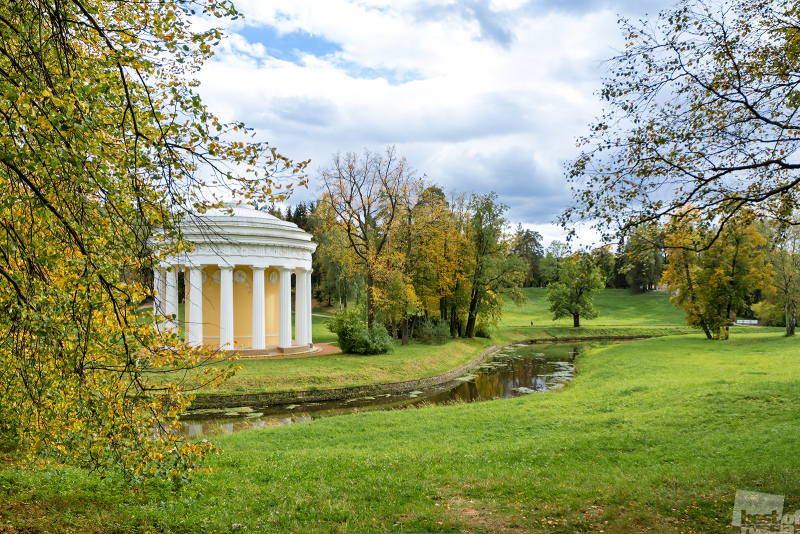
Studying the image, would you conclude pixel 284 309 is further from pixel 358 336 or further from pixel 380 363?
pixel 380 363

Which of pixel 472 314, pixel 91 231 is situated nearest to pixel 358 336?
pixel 472 314

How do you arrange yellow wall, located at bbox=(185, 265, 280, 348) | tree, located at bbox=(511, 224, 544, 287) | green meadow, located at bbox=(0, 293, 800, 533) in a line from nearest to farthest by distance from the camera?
green meadow, located at bbox=(0, 293, 800, 533)
yellow wall, located at bbox=(185, 265, 280, 348)
tree, located at bbox=(511, 224, 544, 287)

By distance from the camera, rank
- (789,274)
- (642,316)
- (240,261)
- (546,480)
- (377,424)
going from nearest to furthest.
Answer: (546,480) < (377,424) < (240,261) < (789,274) < (642,316)

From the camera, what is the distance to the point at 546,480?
317 inches

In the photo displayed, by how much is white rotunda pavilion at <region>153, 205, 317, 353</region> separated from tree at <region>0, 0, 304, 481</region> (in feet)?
67.1

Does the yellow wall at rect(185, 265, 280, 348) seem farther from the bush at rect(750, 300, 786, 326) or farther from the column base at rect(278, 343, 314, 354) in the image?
the bush at rect(750, 300, 786, 326)

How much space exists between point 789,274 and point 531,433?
3139 cm

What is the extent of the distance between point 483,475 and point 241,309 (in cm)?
2274

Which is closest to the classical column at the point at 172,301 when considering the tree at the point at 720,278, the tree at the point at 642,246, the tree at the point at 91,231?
the tree at the point at 91,231

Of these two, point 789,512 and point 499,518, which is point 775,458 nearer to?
point 789,512

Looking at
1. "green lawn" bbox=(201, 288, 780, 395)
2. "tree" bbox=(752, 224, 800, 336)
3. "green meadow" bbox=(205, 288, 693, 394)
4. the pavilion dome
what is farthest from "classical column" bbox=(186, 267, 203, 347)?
"tree" bbox=(752, 224, 800, 336)

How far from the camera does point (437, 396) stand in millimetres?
23094

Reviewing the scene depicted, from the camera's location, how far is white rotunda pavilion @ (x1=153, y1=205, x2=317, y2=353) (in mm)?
26141

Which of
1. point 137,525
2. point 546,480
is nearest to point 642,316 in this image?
point 546,480
